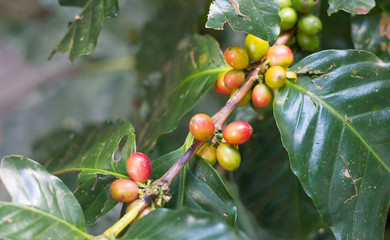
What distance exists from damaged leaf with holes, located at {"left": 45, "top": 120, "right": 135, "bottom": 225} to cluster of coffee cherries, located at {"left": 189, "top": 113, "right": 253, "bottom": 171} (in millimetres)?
125

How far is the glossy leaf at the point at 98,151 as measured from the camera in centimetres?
63

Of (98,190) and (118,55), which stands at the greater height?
(98,190)

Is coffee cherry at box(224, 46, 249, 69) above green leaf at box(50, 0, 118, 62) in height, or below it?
below

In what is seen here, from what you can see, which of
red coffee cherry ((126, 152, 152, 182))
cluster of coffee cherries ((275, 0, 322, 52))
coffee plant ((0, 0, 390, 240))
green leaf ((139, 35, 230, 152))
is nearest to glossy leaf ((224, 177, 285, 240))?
coffee plant ((0, 0, 390, 240))

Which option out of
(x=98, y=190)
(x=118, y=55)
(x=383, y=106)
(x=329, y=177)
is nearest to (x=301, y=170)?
(x=329, y=177)

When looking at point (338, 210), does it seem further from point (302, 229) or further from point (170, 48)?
point (170, 48)

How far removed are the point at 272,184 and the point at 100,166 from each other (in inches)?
17.6

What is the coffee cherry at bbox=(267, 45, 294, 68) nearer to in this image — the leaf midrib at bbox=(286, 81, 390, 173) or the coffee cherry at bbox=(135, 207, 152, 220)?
the leaf midrib at bbox=(286, 81, 390, 173)

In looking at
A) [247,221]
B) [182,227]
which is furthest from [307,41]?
[247,221]

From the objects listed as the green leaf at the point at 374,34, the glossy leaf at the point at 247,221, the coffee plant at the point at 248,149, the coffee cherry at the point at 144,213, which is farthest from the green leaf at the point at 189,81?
the glossy leaf at the point at 247,221

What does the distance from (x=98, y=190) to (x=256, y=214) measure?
455mm

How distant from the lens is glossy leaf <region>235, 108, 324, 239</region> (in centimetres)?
90

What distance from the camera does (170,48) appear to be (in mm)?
1332

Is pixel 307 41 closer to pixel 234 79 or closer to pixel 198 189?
pixel 234 79
